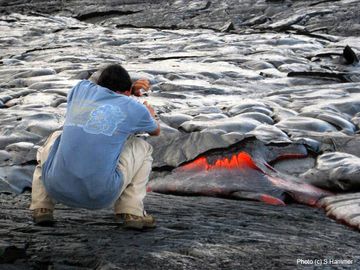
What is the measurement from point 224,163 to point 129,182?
1350 mm

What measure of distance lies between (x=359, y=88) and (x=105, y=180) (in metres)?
4.97

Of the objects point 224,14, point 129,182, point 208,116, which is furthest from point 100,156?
point 224,14

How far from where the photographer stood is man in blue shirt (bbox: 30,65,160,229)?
3.90 m

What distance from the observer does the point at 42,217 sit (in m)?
4.11

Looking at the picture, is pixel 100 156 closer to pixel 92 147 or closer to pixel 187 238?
pixel 92 147

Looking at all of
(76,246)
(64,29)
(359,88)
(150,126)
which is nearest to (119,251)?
(76,246)

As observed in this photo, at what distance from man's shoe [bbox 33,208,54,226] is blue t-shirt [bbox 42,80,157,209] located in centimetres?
14

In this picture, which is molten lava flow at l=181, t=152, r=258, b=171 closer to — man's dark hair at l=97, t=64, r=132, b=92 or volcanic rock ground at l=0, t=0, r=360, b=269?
volcanic rock ground at l=0, t=0, r=360, b=269

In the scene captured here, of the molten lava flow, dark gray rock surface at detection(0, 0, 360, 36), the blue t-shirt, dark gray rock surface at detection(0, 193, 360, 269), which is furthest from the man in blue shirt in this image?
dark gray rock surface at detection(0, 0, 360, 36)

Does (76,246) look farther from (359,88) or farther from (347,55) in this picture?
(347,55)

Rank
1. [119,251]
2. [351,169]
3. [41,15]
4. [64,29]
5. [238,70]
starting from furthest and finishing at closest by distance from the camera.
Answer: [41,15] → [64,29] → [238,70] → [351,169] → [119,251]

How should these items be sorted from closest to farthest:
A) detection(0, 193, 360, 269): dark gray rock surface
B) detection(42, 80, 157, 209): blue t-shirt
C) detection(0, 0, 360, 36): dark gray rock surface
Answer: detection(0, 193, 360, 269): dark gray rock surface → detection(42, 80, 157, 209): blue t-shirt → detection(0, 0, 360, 36): dark gray rock surface

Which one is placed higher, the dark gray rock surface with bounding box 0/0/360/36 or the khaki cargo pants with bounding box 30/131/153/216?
the khaki cargo pants with bounding box 30/131/153/216

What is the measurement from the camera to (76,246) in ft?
12.2
